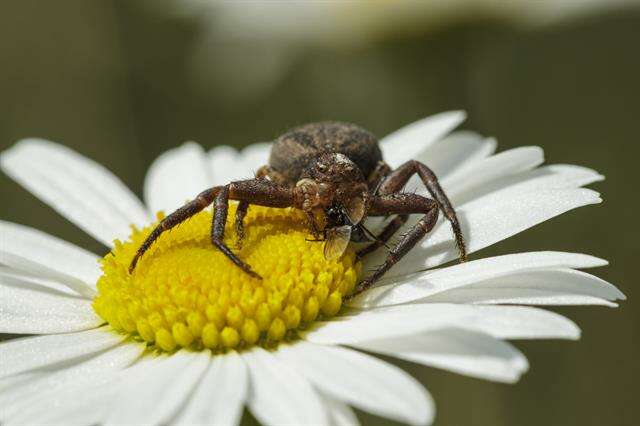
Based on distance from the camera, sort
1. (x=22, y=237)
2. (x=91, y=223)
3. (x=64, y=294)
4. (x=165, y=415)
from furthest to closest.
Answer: (x=91, y=223), (x=22, y=237), (x=64, y=294), (x=165, y=415)

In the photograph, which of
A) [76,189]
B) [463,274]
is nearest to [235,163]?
[76,189]

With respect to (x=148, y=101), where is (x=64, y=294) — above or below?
below

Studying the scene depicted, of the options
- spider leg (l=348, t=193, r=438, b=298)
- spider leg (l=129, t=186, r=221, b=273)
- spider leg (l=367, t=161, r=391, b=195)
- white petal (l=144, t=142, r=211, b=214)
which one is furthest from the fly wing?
white petal (l=144, t=142, r=211, b=214)

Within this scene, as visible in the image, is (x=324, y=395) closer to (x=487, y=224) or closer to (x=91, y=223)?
(x=487, y=224)

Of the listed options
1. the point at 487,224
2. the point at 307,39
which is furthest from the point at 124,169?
the point at 487,224

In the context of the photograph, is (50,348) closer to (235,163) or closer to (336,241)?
(336,241)

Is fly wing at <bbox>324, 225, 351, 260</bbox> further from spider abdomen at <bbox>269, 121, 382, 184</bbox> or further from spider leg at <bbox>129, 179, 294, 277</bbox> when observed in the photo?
spider abdomen at <bbox>269, 121, 382, 184</bbox>
